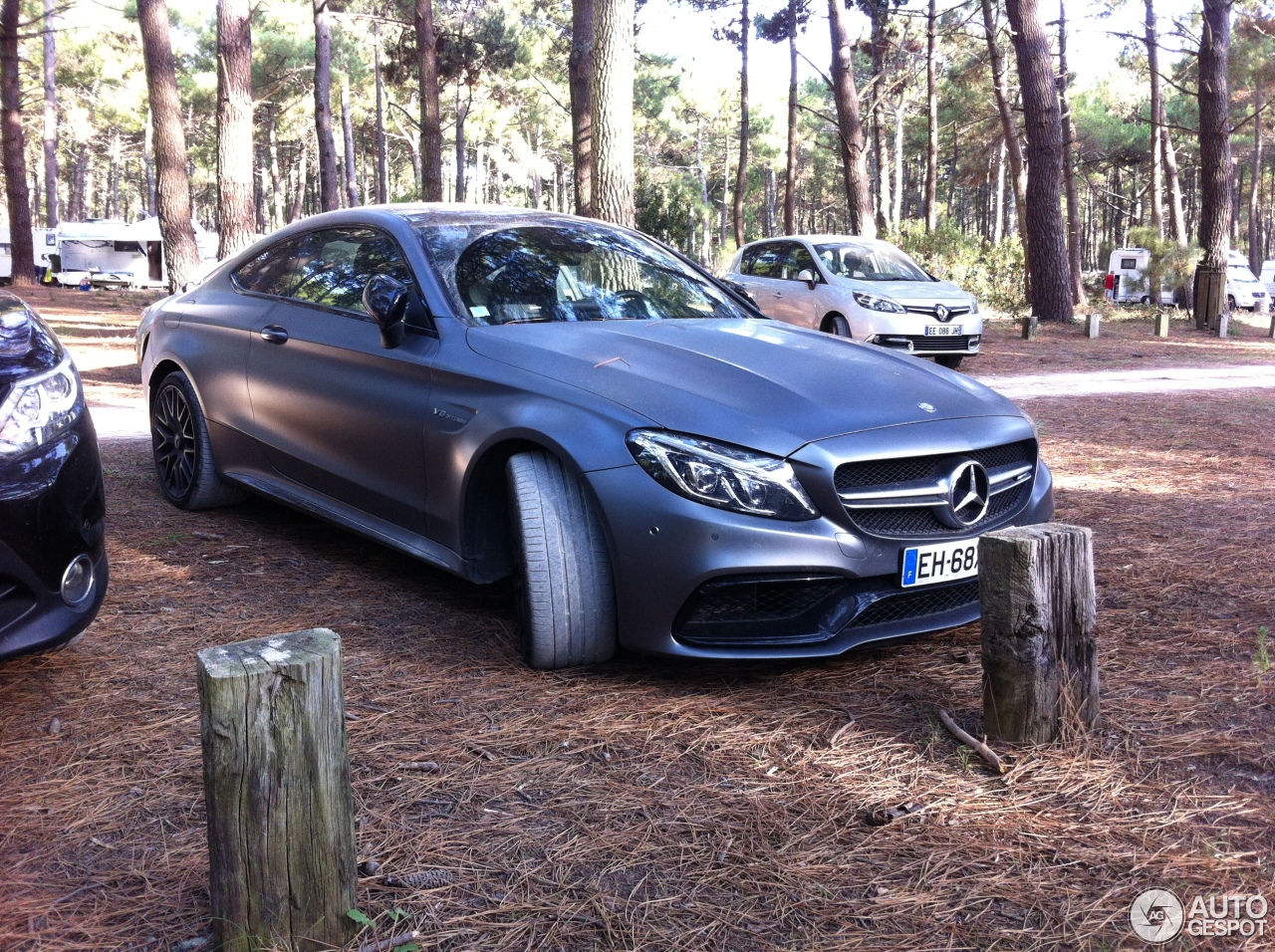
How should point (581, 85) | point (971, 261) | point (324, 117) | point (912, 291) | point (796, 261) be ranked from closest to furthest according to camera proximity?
point (912, 291) < point (796, 261) < point (581, 85) < point (971, 261) < point (324, 117)

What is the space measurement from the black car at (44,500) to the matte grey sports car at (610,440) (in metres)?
1.06

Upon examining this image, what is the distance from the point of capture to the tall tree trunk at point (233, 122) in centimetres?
1264

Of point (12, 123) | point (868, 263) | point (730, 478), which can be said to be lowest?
point (730, 478)

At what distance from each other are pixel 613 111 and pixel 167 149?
25.9 ft

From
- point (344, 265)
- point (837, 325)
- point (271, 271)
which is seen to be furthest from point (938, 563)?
point (837, 325)

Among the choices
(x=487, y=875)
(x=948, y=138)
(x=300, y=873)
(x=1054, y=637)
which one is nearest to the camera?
(x=300, y=873)

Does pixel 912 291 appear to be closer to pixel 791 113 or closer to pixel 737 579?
pixel 737 579

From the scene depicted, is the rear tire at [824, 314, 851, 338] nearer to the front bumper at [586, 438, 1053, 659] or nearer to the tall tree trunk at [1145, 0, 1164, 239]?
the front bumper at [586, 438, 1053, 659]

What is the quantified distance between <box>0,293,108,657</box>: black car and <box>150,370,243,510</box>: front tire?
79.0 inches

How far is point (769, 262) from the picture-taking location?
548 inches

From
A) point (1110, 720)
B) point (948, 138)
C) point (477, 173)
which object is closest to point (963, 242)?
point (1110, 720)

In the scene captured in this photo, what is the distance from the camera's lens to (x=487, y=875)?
2.35 m

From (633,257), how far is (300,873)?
10.2 feet

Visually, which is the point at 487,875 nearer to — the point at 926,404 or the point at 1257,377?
the point at 926,404
